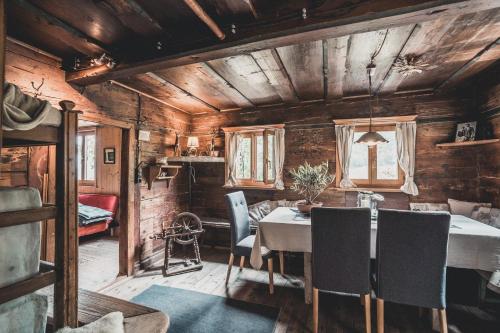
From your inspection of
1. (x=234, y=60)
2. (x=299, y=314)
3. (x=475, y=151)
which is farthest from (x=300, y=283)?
(x=475, y=151)

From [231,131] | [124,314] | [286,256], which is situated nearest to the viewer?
[124,314]

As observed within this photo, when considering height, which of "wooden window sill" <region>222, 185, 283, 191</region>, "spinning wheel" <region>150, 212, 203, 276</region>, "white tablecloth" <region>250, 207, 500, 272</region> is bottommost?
"spinning wheel" <region>150, 212, 203, 276</region>

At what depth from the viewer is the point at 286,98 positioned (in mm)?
3904

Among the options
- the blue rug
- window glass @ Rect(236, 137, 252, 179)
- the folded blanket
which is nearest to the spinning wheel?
the blue rug

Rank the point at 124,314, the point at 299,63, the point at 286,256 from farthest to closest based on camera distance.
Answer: the point at 286,256, the point at 299,63, the point at 124,314

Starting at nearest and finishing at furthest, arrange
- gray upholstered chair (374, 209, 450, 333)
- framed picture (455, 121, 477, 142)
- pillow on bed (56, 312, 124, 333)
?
pillow on bed (56, 312, 124, 333)
gray upholstered chair (374, 209, 450, 333)
framed picture (455, 121, 477, 142)

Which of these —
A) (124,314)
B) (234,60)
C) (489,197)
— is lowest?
(124,314)

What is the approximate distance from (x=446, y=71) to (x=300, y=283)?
3.04 metres

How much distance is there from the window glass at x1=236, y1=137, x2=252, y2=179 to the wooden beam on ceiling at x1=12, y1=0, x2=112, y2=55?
261 cm

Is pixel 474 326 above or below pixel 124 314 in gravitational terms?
below

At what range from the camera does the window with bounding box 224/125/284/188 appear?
4.30 metres

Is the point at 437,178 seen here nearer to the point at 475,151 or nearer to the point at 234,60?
the point at 475,151

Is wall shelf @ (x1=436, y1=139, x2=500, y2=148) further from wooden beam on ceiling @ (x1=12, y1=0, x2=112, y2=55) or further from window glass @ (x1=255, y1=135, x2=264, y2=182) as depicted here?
wooden beam on ceiling @ (x1=12, y1=0, x2=112, y2=55)

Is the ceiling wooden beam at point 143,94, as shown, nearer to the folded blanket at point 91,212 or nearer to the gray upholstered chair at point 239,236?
the gray upholstered chair at point 239,236
